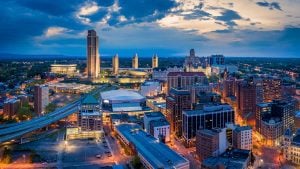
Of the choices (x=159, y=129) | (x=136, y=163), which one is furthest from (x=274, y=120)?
(x=136, y=163)

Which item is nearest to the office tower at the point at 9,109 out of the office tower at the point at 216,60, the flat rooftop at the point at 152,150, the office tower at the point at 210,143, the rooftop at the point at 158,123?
the flat rooftop at the point at 152,150

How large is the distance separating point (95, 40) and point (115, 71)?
37.6 feet

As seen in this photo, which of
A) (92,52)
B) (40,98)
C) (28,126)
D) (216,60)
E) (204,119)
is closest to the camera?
(204,119)

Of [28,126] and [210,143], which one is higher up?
[210,143]

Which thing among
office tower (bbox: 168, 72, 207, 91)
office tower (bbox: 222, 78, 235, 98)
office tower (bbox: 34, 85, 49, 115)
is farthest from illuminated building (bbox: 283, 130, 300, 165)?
office tower (bbox: 34, 85, 49, 115)

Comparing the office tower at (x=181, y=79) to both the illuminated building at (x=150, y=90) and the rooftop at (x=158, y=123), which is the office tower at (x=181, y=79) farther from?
the rooftop at (x=158, y=123)

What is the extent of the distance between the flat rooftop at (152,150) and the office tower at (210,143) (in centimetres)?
205

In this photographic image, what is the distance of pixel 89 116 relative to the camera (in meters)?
25.0

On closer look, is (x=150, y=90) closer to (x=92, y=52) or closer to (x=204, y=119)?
(x=204, y=119)

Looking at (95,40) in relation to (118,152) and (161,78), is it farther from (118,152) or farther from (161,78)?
(118,152)

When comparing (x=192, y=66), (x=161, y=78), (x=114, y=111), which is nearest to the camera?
(x=114, y=111)

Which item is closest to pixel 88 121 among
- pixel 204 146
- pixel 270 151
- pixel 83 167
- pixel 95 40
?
pixel 83 167

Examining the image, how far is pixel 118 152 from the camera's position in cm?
2164

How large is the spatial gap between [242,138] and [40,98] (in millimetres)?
19785
